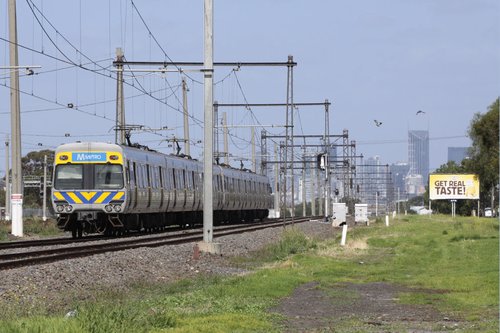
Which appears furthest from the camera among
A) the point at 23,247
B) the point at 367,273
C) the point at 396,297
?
the point at 23,247

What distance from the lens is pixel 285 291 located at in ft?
57.6

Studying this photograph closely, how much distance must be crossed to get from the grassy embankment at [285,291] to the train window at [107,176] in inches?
288

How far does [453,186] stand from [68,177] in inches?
2465

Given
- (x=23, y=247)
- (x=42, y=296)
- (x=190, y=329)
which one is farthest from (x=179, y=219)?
(x=190, y=329)

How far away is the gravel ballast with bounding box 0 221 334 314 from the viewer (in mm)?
15633

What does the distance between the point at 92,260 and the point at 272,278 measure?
4.93 m

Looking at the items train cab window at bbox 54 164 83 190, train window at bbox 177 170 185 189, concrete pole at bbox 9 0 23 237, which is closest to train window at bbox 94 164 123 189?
train cab window at bbox 54 164 83 190

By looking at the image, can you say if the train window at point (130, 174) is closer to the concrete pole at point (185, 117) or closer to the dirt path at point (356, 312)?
the dirt path at point (356, 312)

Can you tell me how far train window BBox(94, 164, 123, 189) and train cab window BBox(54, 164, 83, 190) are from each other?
21.7 inches

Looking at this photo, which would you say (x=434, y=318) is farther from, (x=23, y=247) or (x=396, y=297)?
(x=23, y=247)


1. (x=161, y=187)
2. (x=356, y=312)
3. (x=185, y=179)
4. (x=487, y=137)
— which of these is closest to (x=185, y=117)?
(x=185, y=179)

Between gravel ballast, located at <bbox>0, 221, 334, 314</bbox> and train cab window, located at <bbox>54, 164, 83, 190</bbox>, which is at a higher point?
train cab window, located at <bbox>54, 164, 83, 190</bbox>

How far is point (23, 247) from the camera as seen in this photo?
29.5 meters

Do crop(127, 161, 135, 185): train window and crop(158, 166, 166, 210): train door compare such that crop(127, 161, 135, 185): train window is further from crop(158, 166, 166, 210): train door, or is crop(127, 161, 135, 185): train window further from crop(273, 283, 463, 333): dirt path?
crop(273, 283, 463, 333): dirt path
